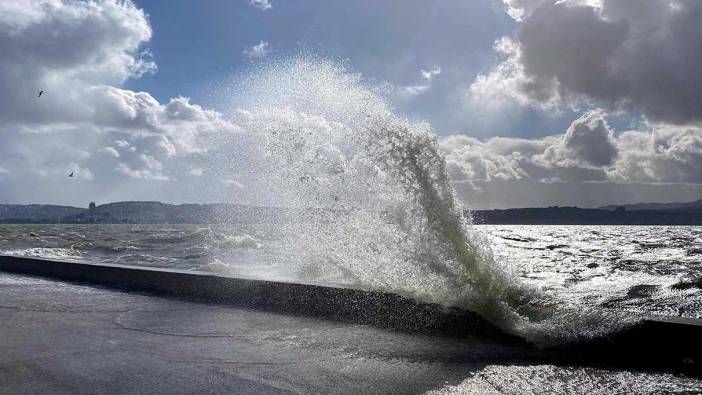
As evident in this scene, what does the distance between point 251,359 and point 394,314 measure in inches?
64.5

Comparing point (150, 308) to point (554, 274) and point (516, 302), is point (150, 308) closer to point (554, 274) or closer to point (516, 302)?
point (516, 302)

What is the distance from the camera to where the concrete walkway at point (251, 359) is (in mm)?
2846

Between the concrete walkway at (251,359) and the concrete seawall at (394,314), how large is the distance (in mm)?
198

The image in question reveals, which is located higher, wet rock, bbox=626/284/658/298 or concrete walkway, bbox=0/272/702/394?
concrete walkway, bbox=0/272/702/394

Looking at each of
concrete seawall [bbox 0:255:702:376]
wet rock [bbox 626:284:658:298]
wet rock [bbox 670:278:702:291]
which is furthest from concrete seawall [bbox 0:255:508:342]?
wet rock [bbox 670:278:702:291]

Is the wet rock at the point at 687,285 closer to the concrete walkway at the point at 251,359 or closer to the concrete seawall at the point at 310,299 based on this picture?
the concrete seawall at the point at 310,299

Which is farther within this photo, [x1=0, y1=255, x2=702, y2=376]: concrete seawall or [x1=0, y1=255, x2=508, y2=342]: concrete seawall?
[x1=0, y1=255, x2=508, y2=342]: concrete seawall

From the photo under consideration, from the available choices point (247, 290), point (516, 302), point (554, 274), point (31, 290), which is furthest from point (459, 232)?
point (554, 274)

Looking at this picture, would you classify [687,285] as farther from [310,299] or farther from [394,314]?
[310,299]

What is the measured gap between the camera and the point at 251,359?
3.40 meters

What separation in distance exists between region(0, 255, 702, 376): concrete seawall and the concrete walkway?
0.65 feet

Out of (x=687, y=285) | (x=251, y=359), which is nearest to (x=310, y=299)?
(x=251, y=359)

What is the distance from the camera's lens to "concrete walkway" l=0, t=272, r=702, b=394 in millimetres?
2846

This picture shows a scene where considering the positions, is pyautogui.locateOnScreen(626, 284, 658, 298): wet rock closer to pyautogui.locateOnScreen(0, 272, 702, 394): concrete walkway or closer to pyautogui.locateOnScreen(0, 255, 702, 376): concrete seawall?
pyautogui.locateOnScreen(0, 255, 702, 376): concrete seawall
